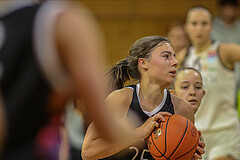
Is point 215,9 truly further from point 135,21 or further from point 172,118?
point 172,118

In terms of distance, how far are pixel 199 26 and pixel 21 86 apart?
15.1ft

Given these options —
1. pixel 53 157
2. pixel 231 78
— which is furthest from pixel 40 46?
pixel 231 78

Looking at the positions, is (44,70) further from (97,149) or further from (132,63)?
(132,63)

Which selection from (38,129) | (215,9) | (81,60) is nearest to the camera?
(81,60)

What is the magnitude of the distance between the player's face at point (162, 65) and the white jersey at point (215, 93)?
2392 millimetres

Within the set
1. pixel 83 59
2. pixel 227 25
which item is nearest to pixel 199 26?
pixel 227 25

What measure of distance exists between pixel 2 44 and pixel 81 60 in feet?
1.11

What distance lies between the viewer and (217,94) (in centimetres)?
584

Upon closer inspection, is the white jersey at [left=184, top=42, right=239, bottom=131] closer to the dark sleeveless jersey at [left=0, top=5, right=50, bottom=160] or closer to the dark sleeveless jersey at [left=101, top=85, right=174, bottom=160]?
the dark sleeveless jersey at [left=101, top=85, right=174, bottom=160]

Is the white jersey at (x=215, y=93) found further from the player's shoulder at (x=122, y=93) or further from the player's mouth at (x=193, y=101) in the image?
the player's shoulder at (x=122, y=93)

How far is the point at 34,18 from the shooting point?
1.81 m

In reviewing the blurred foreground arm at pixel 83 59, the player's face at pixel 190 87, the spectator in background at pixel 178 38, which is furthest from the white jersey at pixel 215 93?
the blurred foreground arm at pixel 83 59

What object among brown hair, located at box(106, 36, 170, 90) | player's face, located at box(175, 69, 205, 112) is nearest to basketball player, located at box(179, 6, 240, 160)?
player's face, located at box(175, 69, 205, 112)

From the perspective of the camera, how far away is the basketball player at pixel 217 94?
18.7ft
